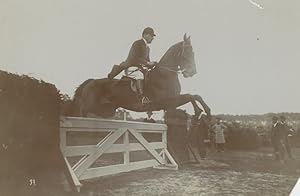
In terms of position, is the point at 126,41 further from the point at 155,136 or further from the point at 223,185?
the point at 223,185

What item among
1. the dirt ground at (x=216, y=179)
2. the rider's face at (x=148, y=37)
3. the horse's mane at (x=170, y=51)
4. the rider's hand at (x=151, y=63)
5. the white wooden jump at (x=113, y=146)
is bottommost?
the dirt ground at (x=216, y=179)

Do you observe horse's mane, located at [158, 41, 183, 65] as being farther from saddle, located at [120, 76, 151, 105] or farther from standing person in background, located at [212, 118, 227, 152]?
standing person in background, located at [212, 118, 227, 152]

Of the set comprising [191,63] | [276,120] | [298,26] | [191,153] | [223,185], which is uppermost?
[298,26]

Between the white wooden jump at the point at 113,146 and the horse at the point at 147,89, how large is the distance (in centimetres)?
5

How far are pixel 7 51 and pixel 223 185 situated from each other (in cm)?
96

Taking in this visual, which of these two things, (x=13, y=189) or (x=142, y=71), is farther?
(x=142, y=71)

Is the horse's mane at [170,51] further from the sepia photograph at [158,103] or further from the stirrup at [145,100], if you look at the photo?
the stirrup at [145,100]

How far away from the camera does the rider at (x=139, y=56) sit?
1734mm

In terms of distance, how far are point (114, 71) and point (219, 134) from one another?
444 millimetres

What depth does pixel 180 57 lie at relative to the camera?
5.72ft

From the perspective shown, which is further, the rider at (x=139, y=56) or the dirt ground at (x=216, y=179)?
the rider at (x=139, y=56)

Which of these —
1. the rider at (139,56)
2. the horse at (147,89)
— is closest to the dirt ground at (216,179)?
the horse at (147,89)

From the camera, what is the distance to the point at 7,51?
1.84 meters

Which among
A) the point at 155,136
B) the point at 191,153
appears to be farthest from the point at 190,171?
the point at 155,136
